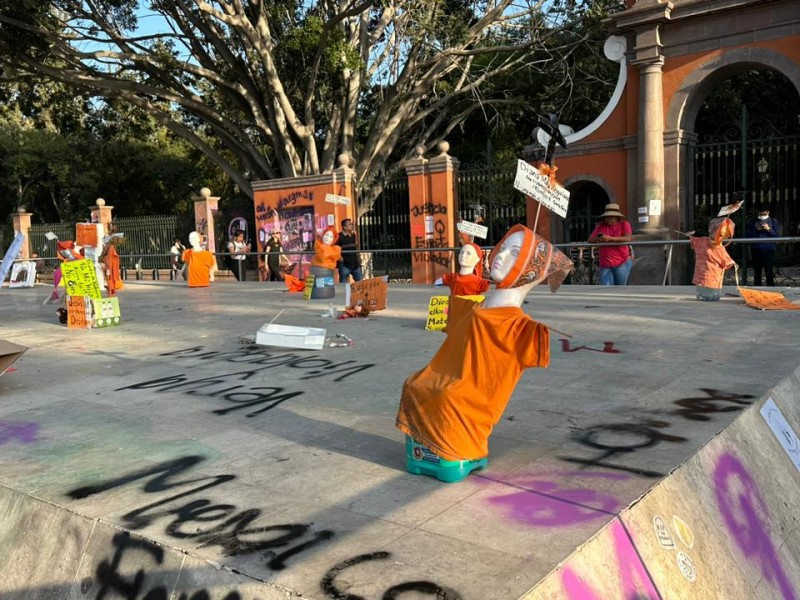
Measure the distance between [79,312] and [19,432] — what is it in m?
5.56

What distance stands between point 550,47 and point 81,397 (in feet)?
65.2

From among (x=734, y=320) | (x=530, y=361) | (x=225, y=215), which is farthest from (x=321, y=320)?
(x=225, y=215)

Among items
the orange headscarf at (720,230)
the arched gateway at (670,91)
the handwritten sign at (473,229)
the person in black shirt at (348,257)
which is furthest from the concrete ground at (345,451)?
the arched gateway at (670,91)

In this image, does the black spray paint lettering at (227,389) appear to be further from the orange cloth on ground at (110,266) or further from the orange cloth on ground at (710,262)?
the orange cloth on ground at (110,266)

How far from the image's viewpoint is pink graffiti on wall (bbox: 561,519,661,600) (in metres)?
2.58

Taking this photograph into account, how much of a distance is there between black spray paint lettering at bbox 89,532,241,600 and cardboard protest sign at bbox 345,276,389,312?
6994 mm

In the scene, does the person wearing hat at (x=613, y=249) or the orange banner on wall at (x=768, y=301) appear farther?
the person wearing hat at (x=613, y=249)

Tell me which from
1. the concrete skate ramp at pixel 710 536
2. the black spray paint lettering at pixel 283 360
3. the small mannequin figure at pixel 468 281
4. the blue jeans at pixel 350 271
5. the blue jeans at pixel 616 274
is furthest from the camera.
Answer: the blue jeans at pixel 350 271

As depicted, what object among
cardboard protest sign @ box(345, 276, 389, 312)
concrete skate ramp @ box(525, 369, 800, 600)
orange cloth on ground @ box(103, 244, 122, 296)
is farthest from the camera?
orange cloth on ground @ box(103, 244, 122, 296)

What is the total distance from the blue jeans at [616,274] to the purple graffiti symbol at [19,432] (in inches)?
391

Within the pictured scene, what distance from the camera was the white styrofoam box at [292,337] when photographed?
730 centimetres

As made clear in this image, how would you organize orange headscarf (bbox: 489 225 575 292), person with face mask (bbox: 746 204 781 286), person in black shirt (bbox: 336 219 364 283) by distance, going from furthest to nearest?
person in black shirt (bbox: 336 219 364 283)
person with face mask (bbox: 746 204 781 286)
orange headscarf (bbox: 489 225 575 292)

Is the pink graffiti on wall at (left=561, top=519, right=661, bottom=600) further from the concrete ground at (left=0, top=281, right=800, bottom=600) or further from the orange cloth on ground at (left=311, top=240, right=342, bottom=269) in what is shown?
the orange cloth on ground at (left=311, top=240, right=342, bottom=269)

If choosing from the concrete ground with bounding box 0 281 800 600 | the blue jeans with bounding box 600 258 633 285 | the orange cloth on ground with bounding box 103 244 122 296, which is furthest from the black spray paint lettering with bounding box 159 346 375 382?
the blue jeans with bounding box 600 258 633 285
